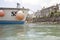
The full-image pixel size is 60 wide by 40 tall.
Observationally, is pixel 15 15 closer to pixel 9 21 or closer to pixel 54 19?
pixel 9 21

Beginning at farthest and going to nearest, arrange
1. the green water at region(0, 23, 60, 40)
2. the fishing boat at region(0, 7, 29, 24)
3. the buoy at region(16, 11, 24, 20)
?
1. the fishing boat at region(0, 7, 29, 24)
2. the buoy at region(16, 11, 24, 20)
3. the green water at region(0, 23, 60, 40)

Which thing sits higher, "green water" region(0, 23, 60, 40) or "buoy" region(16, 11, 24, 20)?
"buoy" region(16, 11, 24, 20)

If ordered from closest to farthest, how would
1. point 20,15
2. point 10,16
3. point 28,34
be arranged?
point 28,34 < point 20,15 < point 10,16

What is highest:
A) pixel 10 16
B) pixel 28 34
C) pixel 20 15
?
pixel 20 15

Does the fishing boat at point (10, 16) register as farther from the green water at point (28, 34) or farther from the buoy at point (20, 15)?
the green water at point (28, 34)

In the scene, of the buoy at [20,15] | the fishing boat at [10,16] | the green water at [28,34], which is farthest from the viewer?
the fishing boat at [10,16]

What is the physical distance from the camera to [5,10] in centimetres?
3036

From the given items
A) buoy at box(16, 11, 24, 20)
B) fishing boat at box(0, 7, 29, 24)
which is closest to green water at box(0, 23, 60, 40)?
buoy at box(16, 11, 24, 20)

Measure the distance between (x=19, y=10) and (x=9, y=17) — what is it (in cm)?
202

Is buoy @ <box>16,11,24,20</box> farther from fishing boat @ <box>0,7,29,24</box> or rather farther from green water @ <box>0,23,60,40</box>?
green water @ <box>0,23,60,40</box>

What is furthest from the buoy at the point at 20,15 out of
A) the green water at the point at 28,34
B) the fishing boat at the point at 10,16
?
the green water at the point at 28,34

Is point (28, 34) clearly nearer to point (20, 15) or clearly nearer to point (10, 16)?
point (20, 15)

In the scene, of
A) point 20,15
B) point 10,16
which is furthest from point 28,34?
point 10,16

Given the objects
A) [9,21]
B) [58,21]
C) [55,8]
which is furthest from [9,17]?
[55,8]
